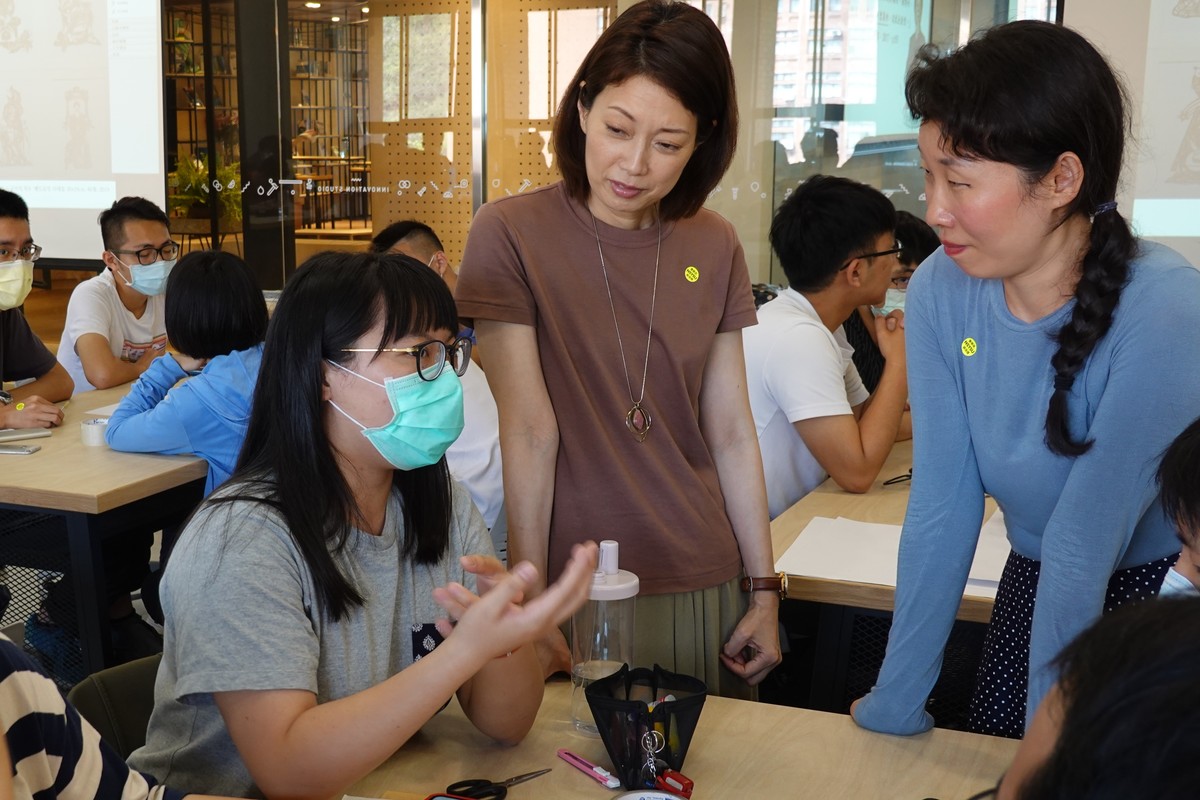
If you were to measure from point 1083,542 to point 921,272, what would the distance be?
419mm

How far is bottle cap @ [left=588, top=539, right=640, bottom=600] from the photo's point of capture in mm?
1411

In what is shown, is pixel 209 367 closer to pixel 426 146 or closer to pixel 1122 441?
pixel 1122 441

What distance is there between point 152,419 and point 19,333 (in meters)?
1.20

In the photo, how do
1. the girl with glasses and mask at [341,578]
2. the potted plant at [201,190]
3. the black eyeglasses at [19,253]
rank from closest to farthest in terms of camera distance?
1. the girl with glasses and mask at [341,578]
2. the black eyeglasses at [19,253]
3. the potted plant at [201,190]

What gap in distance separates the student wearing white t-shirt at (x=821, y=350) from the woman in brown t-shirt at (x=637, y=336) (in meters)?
0.80

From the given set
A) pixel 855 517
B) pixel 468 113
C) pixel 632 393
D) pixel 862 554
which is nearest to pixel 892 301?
pixel 855 517

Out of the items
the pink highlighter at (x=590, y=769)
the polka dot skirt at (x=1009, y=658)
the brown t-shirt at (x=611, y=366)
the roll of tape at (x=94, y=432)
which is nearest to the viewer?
the pink highlighter at (x=590, y=769)

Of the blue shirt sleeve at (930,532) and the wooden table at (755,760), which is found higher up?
the blue shirt sleeve at (930,532)

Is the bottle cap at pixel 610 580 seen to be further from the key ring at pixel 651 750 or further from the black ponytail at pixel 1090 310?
the black ponytail at pixel 1090 310

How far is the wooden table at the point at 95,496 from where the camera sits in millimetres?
2635

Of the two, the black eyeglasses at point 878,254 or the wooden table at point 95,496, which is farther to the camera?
the black eyeglasses at point 878,254

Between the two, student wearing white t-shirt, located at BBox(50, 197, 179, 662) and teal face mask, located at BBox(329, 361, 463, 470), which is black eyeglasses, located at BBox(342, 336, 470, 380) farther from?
student wearing white t-shirt, located at BBox(50, 197, 179, 662)

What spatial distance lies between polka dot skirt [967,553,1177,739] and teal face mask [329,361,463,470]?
2.65 ft

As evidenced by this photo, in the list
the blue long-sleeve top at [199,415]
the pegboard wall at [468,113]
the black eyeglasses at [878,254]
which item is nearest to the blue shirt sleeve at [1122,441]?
the black eyeglasses at [878,254]
